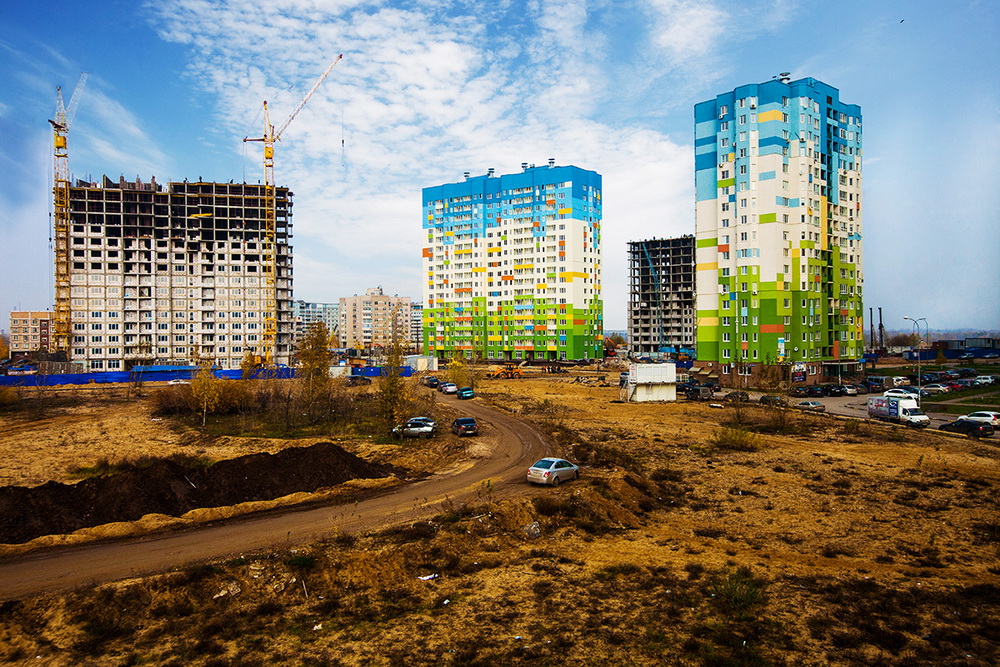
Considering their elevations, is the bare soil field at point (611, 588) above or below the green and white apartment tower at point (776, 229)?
below

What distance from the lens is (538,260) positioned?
132 m

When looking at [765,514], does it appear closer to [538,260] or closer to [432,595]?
[432,595]

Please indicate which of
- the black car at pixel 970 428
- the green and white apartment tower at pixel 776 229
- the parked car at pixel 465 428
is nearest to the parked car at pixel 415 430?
the parked car at pixel 465 428

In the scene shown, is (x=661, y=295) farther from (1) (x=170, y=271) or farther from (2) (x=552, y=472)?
(2) (x=552, y=472)

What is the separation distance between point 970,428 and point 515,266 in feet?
335

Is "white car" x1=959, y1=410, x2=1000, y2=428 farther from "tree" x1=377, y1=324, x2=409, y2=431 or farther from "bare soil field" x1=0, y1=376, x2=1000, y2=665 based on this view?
"tree" x1=377, y1=324, x2=409, y2=431

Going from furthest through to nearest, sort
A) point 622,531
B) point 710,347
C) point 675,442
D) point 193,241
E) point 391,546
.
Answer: point 193,241
point 710,347
point 675,442
point 622,531
point 391,546

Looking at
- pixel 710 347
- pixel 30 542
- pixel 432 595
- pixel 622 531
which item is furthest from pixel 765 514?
pixel 710 347

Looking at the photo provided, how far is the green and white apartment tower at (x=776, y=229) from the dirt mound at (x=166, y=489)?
62.1 metres

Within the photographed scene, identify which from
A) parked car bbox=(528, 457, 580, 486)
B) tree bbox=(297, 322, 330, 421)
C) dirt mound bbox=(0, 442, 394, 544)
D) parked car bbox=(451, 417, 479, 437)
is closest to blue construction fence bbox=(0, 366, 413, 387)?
tree bbox=(297, 322, 330, 421)

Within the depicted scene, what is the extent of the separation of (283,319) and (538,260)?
59262mm

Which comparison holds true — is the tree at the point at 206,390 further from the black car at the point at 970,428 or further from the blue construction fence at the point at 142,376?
the black car at the point at 970,428

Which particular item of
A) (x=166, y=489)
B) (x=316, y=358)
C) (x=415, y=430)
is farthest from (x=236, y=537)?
(x=316, y=358)

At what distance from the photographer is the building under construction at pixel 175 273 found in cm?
10750
